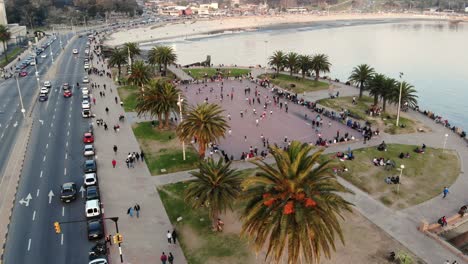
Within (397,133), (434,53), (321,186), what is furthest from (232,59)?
(321,186)

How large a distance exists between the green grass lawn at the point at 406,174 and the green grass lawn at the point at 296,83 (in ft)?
106

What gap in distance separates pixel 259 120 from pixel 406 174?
23.8 m

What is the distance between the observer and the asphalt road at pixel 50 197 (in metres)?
29.3

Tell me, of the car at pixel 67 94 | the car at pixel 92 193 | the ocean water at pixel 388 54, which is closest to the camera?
the car at pixel 92 193

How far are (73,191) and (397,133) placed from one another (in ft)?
135

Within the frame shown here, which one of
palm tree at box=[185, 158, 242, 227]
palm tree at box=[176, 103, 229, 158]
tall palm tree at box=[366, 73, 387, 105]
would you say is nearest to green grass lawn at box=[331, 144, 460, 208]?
palm tree at box=[176, 103, 229, 158]

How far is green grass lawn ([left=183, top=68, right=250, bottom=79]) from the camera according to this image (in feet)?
313

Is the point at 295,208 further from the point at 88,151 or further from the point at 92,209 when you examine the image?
the point at 88,151

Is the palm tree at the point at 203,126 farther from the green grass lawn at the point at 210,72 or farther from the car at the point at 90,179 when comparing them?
the green grass lawn at the point at 210,72

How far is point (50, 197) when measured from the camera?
37.2 meters

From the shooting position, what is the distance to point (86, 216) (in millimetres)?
33594

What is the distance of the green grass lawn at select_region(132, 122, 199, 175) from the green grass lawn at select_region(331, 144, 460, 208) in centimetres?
1644

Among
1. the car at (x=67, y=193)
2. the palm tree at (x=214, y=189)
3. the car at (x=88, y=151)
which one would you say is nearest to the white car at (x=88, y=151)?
the car at (x=88, y=151)

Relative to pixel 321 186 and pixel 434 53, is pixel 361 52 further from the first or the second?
pixel 321 186
